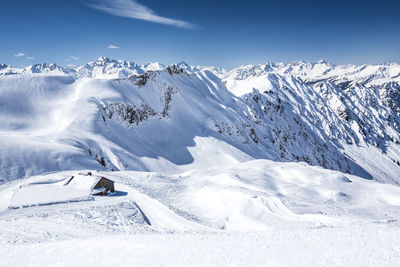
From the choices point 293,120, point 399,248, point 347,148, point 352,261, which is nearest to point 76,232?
point 352,261

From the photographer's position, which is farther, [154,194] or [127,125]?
[127,125]

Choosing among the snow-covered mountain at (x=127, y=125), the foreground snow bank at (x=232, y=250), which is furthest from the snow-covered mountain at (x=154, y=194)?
the snow-covered mountain at (x=127, y=125)

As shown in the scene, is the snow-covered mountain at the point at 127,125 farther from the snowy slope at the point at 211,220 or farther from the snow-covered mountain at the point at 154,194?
the snowy slope at the point at 211,220

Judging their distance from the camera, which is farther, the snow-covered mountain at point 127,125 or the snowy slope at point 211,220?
the snow-covered mountain at point 127,125

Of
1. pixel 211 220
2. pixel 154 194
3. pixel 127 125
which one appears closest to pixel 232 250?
pixel 211 220

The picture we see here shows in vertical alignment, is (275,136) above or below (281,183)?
below

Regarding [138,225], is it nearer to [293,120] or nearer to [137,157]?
[137,157]

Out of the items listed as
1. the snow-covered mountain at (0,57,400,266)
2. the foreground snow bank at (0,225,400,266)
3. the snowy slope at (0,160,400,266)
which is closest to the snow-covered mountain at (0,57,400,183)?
the snow-covered mountain at (0,57,400,266)

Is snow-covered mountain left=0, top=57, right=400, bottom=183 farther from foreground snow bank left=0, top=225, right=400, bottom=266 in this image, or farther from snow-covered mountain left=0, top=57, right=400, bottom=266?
foreground snow bank left=0, top=225, right=400, bottom=266

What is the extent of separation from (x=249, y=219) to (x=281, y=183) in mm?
12229

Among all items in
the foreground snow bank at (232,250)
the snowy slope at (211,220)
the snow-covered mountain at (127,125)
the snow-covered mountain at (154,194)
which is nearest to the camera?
the foreground snow bank at (232,250)

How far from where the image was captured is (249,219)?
20922 mm

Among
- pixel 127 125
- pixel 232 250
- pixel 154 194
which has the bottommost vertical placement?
pixel 127 125

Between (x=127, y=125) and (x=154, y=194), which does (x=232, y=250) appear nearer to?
(x=154, y=194)
